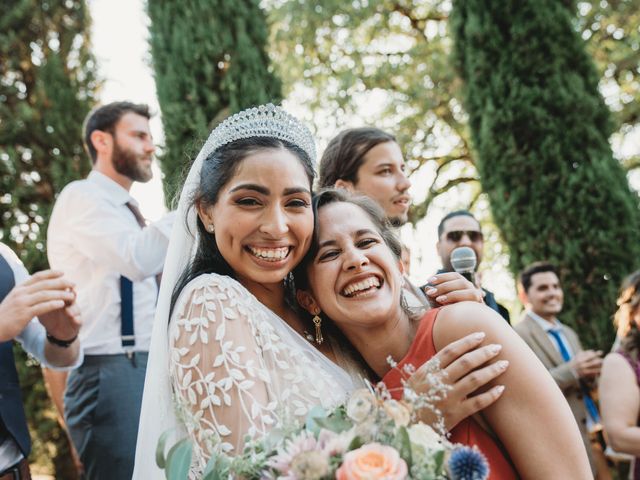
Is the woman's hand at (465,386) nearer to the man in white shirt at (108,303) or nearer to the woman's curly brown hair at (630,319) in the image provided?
the man in white shirt at (108,303)

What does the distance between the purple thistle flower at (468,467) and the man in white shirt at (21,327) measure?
74.8 inches

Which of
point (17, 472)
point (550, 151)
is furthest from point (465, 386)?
point (550, 151)

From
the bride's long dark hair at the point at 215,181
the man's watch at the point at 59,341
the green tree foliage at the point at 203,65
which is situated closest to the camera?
the bride's long dark hair at the point at 215,181

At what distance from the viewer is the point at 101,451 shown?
350 centimetres

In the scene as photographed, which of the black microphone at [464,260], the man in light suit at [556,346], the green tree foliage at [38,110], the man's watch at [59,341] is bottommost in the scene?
the man in light suit at [556,346]

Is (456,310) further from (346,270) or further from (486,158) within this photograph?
(486,158)

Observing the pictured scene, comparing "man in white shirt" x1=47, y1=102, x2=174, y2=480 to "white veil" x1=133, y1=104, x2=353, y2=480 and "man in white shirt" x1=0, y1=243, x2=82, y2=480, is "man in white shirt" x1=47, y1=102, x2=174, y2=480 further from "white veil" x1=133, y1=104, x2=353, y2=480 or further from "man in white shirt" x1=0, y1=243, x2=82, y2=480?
"white veil" x1=133, y1=104, x2=353, y2=480

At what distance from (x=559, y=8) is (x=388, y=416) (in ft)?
25.4

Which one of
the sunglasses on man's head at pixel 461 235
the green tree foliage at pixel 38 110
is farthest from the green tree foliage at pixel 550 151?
the green tree foliage at pixel 38 110

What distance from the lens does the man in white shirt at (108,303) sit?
3.51 metres

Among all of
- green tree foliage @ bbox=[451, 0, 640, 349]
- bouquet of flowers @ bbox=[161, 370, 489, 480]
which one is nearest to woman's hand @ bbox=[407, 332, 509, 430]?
bouquet of flowers @ bbox=[161, 370, 489, 480]

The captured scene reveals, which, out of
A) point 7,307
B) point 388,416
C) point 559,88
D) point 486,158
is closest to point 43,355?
point 7,307

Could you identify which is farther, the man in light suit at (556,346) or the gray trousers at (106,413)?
the man in light suit at (556,346)

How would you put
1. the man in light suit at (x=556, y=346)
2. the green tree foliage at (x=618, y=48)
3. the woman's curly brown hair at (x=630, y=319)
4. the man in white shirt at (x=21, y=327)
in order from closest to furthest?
the man in white shirt at (x=21, y=327)
the woman's curly brown hair at (x=630, y=319)
the man in light suit at (x=556, y=346)
the green tree foliage at (x=618, y=48)
